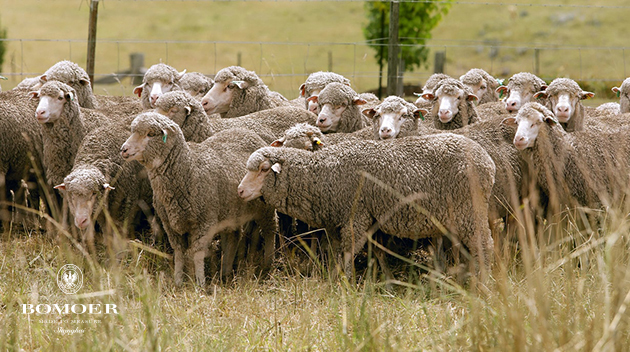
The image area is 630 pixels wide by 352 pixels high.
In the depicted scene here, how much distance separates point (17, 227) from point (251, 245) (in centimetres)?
203

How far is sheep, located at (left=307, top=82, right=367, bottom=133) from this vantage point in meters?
6.01

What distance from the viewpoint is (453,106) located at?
5898mm

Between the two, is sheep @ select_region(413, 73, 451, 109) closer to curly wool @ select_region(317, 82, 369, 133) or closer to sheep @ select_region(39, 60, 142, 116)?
curly wool @ select_region(317, 82, 369, 133)

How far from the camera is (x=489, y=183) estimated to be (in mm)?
4664

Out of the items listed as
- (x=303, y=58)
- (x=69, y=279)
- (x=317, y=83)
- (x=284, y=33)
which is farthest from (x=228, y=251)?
(x=284, y=33)

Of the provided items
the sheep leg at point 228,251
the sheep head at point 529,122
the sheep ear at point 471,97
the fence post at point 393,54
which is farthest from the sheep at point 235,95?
the sheep head at point 529,122

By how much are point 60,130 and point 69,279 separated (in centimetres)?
167

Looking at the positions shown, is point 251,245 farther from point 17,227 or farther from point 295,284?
point 17,227

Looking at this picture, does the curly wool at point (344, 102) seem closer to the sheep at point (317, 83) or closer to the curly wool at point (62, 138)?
the sheep at point (317, 83)

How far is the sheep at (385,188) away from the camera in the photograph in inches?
181

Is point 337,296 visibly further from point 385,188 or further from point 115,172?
point 115,172

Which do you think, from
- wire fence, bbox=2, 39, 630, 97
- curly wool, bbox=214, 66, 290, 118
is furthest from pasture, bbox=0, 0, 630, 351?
wire fence, bbox=2, 39, 630, 97

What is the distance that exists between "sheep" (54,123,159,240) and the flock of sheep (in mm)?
10

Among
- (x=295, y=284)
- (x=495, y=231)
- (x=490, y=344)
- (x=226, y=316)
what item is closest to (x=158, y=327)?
(x=226, y=316)
